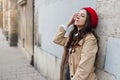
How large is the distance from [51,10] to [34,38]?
239cm

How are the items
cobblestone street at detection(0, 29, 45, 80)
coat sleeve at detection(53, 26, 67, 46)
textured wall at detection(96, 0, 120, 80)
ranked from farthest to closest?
cobblestone street at detection(0, 29, 45, 80), coat sleeve at detection(53, 26, 67, 46), textured wall at detection(96, 0, 120, 80)

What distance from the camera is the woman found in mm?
2922

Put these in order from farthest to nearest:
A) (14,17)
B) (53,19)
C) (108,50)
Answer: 1. (14,17)
2. (53,19)
3. (108,50)

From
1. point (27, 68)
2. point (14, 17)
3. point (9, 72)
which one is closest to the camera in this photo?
point (9, 72)

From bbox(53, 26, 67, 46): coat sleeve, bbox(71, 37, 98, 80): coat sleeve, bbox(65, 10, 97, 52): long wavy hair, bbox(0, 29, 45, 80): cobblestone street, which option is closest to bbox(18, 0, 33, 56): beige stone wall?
bbox(0, 29, 45, 80): cobblestone street

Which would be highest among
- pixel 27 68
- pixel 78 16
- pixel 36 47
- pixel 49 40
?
pixel 78 16

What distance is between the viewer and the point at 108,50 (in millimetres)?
3010

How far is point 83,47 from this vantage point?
299cm

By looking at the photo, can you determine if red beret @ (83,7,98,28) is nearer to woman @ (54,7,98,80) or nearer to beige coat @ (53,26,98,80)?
woman @ (54,7,98,80)

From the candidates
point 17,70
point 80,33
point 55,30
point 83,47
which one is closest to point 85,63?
point 83,47

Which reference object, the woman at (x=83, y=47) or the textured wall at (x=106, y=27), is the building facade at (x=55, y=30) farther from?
the woman at (x=83, y=47)

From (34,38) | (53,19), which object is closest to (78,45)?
(53,19)

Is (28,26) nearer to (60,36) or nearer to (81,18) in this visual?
(60,36)

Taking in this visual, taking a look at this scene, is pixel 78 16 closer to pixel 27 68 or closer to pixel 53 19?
pixel 53 19
